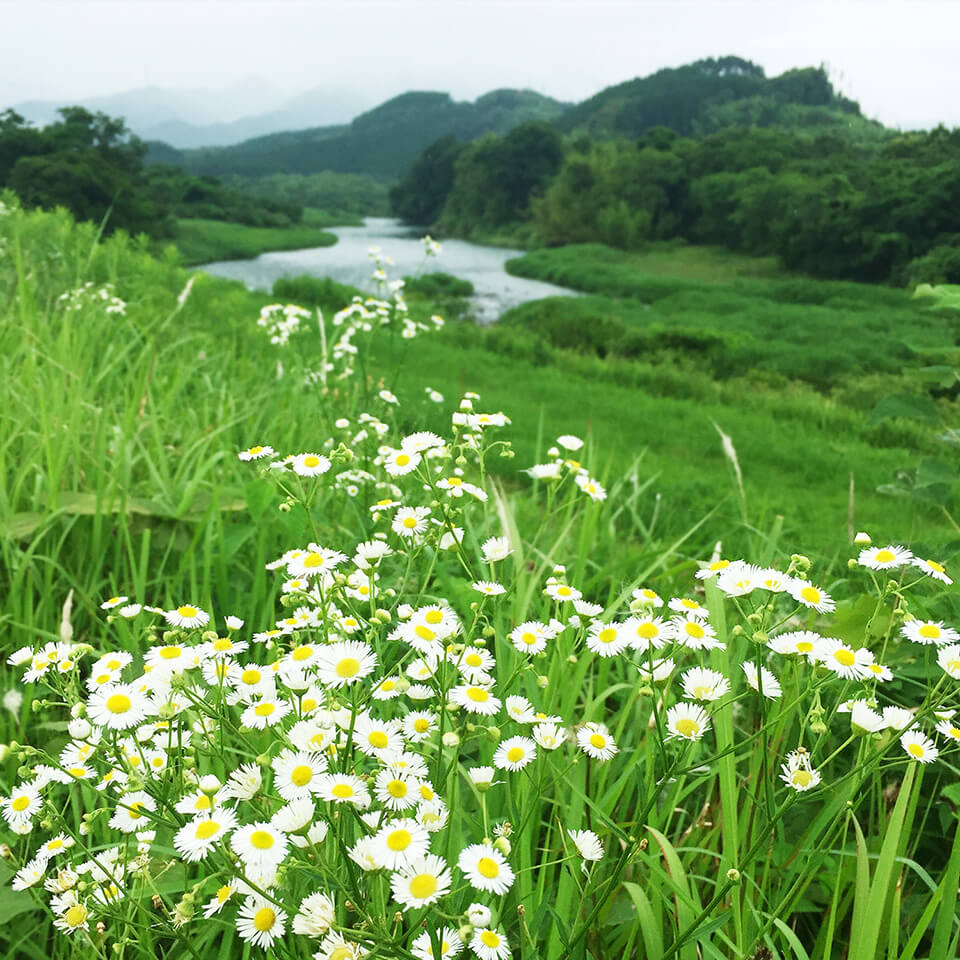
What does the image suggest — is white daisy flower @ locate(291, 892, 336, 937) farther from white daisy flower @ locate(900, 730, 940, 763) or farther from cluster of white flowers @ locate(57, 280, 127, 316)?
cluster of white flowers @ locate(57, 280, 127, 316)

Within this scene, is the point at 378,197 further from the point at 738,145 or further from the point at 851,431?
the point at 851,431

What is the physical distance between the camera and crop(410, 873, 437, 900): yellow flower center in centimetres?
78

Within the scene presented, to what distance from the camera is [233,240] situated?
1831 inches

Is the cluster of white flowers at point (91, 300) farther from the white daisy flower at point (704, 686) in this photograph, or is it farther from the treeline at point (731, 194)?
the treeline at point (731, 194)

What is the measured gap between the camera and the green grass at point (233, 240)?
4038cm

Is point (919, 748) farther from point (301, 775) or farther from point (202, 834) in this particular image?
point (202, 834)

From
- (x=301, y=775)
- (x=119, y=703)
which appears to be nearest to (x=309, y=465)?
(x=119, y=703)

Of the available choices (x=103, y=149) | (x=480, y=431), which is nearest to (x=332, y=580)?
→ (x=480, y=431)

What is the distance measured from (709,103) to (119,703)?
458 ft

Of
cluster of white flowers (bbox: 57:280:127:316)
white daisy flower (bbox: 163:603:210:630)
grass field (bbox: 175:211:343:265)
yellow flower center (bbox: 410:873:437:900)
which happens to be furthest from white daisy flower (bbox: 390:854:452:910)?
grass field (bbox: 175:211:343:265)

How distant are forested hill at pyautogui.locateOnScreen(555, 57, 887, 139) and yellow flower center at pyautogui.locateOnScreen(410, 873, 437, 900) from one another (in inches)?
4250

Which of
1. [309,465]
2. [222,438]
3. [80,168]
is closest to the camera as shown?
[309,465]

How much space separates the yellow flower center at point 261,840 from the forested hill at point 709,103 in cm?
10796

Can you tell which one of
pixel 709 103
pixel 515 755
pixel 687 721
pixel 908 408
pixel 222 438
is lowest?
pixel 222 438
